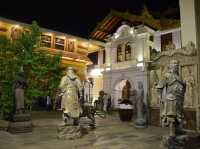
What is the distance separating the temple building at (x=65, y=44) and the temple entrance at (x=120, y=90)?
130 inches

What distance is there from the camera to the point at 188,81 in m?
8.09

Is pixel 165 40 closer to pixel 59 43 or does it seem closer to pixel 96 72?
pixel 96 72

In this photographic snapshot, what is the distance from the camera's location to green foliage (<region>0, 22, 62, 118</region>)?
9016mm

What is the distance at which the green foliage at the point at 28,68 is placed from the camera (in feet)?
29.6

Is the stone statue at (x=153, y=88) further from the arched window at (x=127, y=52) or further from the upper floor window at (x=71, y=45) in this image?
the upper floor window at (x=71, y=45)

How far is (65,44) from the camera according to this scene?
19.4m

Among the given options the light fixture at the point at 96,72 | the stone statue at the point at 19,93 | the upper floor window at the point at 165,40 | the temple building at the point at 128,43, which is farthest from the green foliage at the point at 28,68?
the light fixture at the point at 96,72

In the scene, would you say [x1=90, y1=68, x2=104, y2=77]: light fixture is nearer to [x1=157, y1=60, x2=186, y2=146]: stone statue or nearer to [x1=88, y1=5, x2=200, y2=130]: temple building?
[x1=88, y1=5, x2=200, y2=130]: temple building

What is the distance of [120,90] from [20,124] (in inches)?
498

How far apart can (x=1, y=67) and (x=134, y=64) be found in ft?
36.2

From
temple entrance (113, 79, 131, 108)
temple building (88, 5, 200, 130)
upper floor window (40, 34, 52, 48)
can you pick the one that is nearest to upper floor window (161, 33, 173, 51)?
temple building (88, 5, 200, 130)

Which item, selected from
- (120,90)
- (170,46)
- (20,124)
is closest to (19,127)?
(20,124)

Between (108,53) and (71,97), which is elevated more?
(108,53)

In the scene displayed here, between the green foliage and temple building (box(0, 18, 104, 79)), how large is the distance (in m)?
6.49
